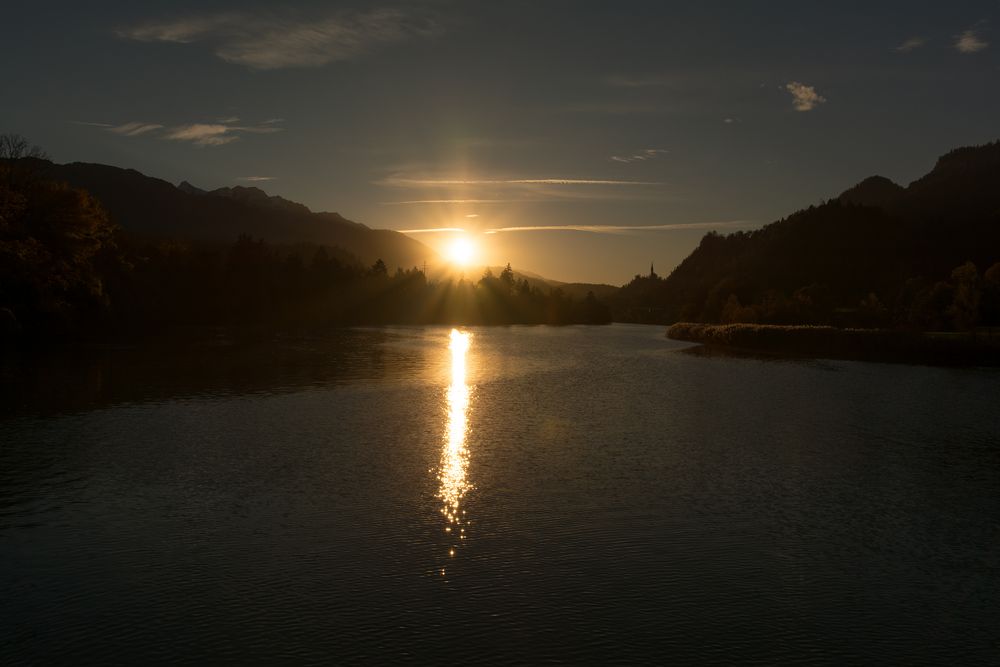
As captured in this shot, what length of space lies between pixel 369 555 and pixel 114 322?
108 meters

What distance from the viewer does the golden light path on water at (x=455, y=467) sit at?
827 inches

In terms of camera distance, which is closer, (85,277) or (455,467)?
(455,467)

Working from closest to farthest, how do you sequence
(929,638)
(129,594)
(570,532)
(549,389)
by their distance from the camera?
(929,638), (129,594), (570,532), (549,389)

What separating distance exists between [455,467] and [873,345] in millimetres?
76489

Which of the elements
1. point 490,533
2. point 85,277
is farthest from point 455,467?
point 85,277

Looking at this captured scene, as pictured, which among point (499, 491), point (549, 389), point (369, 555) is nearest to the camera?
point (369, 555)

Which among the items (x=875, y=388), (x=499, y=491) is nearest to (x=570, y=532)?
(x=499, y=491)

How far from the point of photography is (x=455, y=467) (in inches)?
1110

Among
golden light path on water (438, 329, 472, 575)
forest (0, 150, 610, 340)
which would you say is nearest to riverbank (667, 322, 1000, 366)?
golden light path on water (438, 329, 472, 575)

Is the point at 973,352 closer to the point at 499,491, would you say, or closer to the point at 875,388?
the point at 875,388

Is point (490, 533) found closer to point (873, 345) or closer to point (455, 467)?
point (455, 467)

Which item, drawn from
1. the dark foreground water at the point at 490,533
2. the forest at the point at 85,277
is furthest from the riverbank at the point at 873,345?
the forest at the point at 85,277

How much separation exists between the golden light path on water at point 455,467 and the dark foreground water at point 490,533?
175 mm

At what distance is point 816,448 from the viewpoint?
33438mm
